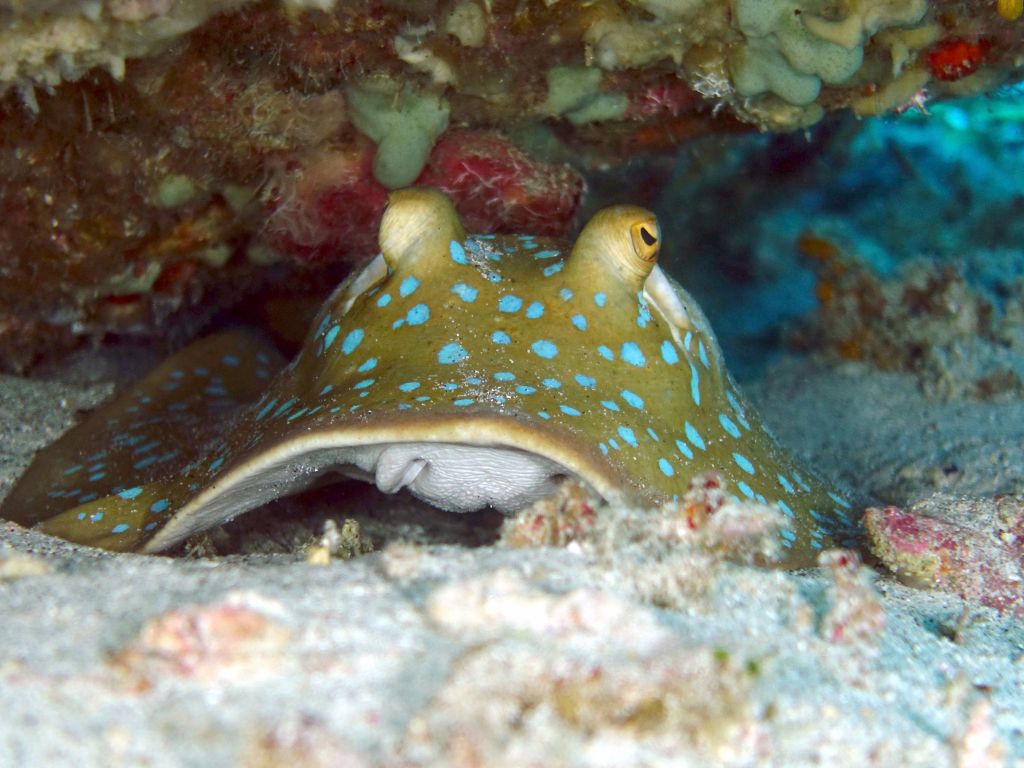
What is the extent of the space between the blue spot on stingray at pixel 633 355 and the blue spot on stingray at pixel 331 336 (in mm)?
1471

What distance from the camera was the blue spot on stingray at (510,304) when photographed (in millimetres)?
3668

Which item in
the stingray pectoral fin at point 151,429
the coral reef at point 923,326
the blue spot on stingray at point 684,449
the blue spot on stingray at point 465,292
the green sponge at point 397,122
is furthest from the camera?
the coral reef at point 923,326

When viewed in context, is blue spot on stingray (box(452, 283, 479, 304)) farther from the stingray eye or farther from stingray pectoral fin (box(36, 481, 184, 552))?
stingray pectoral fin (box(36, 481, 184, 552))

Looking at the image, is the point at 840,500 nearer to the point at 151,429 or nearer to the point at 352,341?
the point at 352,341

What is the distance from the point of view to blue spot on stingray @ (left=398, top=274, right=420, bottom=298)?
3838mm

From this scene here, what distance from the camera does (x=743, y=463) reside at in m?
3.91

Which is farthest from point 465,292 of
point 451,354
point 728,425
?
point 728,425

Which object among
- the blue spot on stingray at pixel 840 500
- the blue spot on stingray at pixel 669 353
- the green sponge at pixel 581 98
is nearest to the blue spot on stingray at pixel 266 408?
the blue spot on stingray at pixel 669 353

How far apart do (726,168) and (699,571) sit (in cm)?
928

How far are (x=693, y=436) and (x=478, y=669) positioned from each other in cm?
203

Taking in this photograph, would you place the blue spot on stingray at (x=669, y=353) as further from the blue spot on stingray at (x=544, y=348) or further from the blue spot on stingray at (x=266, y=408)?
the blue spot on stingray at (x=266, y=408)

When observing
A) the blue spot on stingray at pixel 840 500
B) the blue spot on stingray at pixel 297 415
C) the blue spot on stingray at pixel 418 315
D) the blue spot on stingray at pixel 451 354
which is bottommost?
the blue spot on stingray at pixel 840 500

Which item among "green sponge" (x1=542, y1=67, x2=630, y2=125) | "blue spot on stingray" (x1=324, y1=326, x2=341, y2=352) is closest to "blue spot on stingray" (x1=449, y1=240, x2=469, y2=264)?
"blue spot on stingray" (x1=324, y1=326, x2=341, y2=352)

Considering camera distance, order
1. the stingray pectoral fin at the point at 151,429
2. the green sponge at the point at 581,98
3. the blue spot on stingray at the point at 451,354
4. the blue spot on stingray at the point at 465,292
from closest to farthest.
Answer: the blue spot on stingray at the point at 451,354 → the blue spot on stingray at the point at 465,292 → the stingray pectoral fin at the point at 151,429 → the green sponge at the point at 581,98
